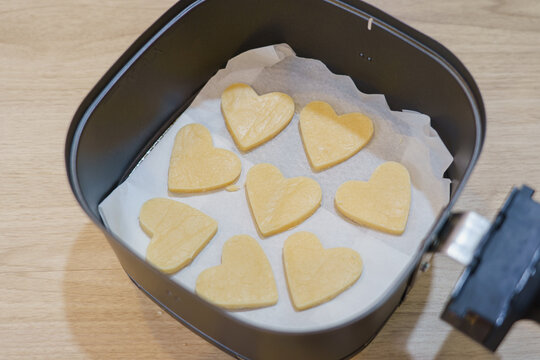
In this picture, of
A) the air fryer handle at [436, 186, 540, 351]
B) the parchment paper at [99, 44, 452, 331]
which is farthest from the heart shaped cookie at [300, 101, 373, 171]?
the air fryer handle at [436, 186, 540, 351]

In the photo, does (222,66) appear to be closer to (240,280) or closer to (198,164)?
(198,164)

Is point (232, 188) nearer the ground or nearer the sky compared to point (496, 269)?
nearer the ground

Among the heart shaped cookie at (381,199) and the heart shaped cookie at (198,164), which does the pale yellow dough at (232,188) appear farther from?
the heart shaped cookie at (381,199)

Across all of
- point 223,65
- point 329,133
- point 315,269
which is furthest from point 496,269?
point 223,65

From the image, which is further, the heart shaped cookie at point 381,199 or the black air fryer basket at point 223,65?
the heart shaped cookie at point 381,199

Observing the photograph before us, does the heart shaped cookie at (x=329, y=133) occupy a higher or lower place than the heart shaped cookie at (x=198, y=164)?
higher

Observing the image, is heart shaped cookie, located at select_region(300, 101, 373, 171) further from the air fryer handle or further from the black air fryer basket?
the air fryer handle

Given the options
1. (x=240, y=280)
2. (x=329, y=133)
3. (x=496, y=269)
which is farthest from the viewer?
(x=329, y=133)

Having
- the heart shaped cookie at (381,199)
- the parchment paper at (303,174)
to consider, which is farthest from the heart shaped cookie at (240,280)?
the heart shaped cookie at (381,199)
